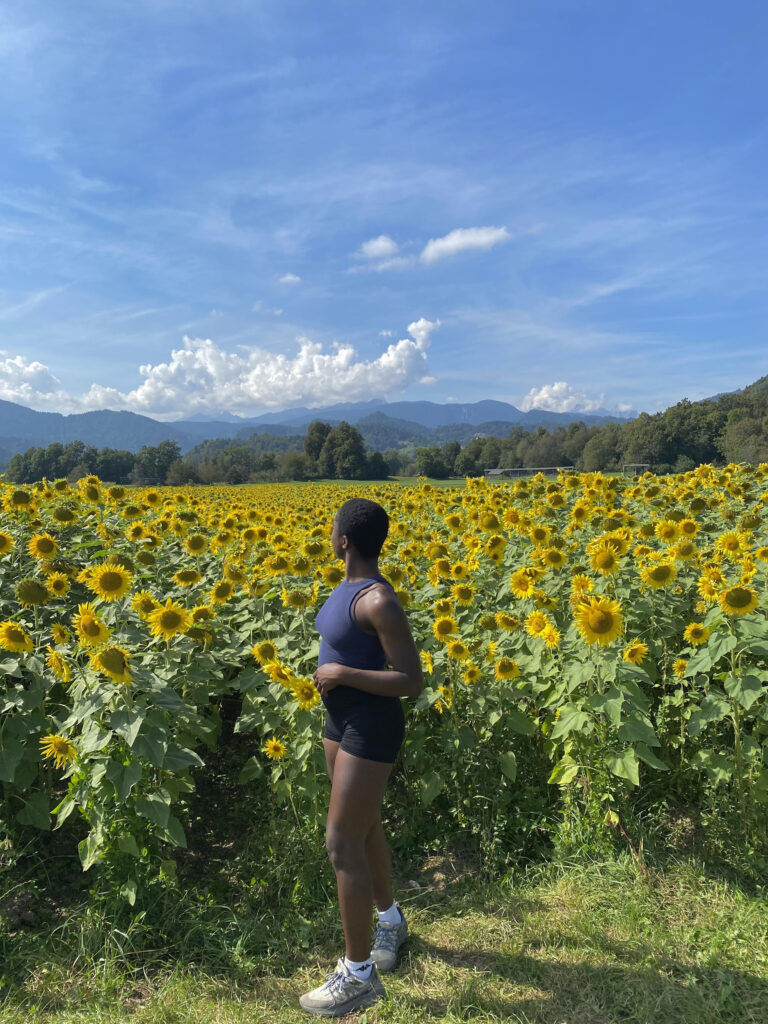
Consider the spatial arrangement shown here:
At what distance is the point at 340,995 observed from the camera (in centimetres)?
275

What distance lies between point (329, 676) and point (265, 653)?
1499 mm

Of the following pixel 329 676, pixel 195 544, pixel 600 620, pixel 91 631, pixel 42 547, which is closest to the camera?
A: pixel 329 676

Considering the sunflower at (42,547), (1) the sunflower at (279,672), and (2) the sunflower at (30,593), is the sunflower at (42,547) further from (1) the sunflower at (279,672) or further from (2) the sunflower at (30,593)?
(1) the sunflower at (279,672)

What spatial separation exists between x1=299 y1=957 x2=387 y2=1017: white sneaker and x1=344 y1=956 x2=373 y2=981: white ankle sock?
0.01 metres

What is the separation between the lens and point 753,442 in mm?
35188

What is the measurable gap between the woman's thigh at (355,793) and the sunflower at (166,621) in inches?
57.2

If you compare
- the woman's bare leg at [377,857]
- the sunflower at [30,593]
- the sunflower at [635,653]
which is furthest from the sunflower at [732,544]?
the sunflower at [30,593]

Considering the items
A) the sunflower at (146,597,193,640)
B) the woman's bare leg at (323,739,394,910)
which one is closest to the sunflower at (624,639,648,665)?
the woman's bare leg at (323,739,394,910)

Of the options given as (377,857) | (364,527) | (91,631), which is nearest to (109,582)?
(91,631)

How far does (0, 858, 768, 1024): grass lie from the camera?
2729 mm

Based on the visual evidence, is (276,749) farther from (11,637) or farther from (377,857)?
(11,637)

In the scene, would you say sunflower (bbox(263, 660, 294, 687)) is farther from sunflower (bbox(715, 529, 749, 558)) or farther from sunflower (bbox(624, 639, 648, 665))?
sunflower (bbox(715, 529, 749, 558))

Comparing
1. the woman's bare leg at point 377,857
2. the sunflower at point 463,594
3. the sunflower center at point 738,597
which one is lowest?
the woman's bare leg at point 377,857

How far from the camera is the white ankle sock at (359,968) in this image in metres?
2.78
